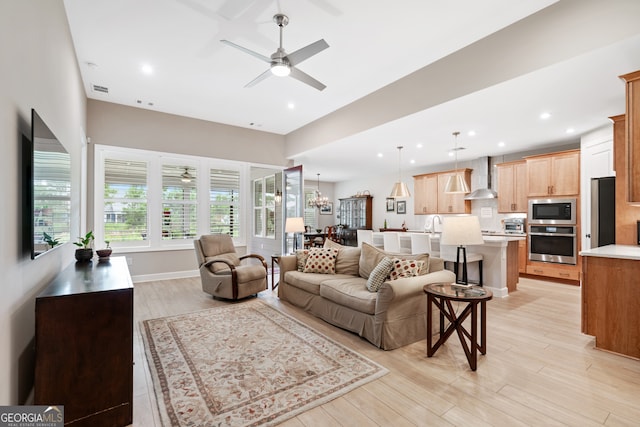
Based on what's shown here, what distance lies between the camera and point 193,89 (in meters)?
4.61

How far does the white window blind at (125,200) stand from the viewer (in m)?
5.35

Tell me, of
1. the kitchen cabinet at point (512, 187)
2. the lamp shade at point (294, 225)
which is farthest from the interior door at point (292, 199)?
the kitchen cabinet at point (512, 187)

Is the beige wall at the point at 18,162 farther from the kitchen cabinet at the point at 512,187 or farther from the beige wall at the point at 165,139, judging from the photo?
the kitchen cabinet at the point at 512,187

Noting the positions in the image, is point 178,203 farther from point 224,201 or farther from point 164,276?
point 164,276

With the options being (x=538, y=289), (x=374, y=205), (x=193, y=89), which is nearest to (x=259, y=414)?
(x=193, y=89)

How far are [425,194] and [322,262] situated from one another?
5.19 m

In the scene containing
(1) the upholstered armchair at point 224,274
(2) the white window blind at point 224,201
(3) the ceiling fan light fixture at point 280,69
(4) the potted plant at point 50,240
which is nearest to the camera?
(4) the potted plant at point 50,240

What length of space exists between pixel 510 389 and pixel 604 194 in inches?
163

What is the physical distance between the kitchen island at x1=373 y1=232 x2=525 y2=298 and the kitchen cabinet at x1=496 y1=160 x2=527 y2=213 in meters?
1.68

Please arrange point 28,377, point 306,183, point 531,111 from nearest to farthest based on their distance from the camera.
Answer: point 28,377 < point 531,111 < point 306,183

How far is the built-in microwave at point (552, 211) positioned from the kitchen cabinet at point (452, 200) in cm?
150

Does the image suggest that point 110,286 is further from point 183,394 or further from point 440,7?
point 440,7

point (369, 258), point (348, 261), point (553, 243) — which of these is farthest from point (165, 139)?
point (553, 243)

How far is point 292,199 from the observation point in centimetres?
698
